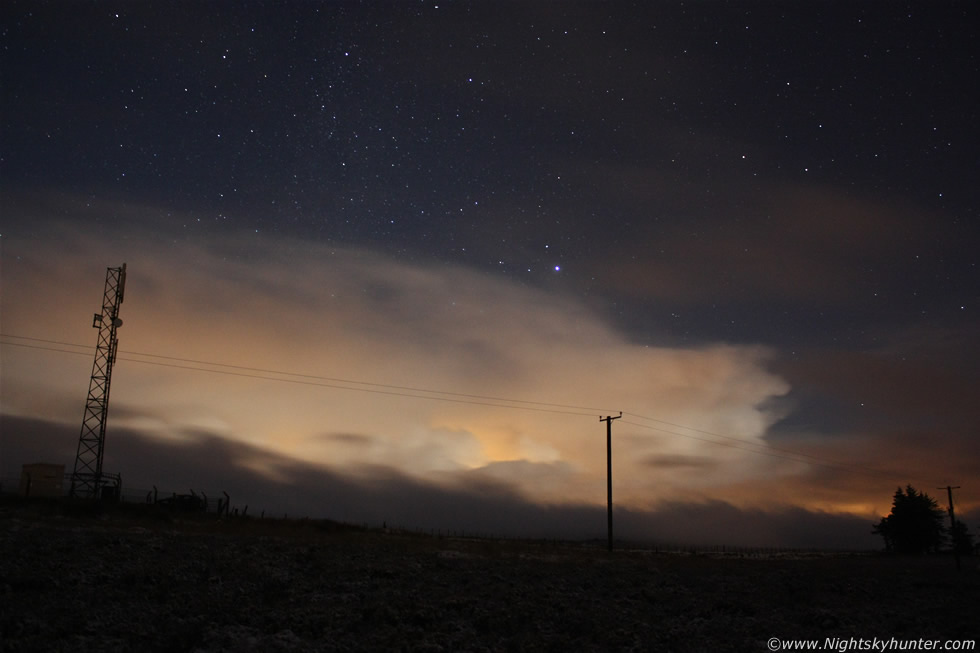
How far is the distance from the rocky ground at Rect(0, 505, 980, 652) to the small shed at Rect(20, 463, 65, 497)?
76.0 ft

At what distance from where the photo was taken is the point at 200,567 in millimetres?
25672

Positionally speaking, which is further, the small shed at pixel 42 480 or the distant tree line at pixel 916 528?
the distant tree line at pixel 916 528

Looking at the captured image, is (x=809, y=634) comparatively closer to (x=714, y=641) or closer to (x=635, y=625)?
(x=714, y=641)

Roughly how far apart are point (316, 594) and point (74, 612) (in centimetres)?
744

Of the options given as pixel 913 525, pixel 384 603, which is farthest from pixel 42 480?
pixel 913 525

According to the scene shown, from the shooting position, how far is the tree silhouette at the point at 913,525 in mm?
117125

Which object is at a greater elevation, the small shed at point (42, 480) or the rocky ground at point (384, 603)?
the small shed at point (42, 480)

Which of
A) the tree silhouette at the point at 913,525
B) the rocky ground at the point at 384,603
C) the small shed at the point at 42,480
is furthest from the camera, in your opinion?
the tree silhouette at the point at 913,525

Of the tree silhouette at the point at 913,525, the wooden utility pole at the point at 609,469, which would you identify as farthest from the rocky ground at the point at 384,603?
the tree silhouette at the point at 913,525

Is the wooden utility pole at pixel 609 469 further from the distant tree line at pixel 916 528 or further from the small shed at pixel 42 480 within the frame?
the distant tree line at pixel 916 528

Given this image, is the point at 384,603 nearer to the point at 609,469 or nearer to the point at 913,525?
the point at 609,469

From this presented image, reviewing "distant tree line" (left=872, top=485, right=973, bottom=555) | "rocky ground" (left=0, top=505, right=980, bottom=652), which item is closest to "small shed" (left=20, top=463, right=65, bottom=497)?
"rocky ground" (left=0, top=505, right=980, bottom=652)

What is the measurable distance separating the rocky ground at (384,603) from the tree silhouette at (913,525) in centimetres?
10002

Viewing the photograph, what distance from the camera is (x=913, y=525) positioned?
118188mm
